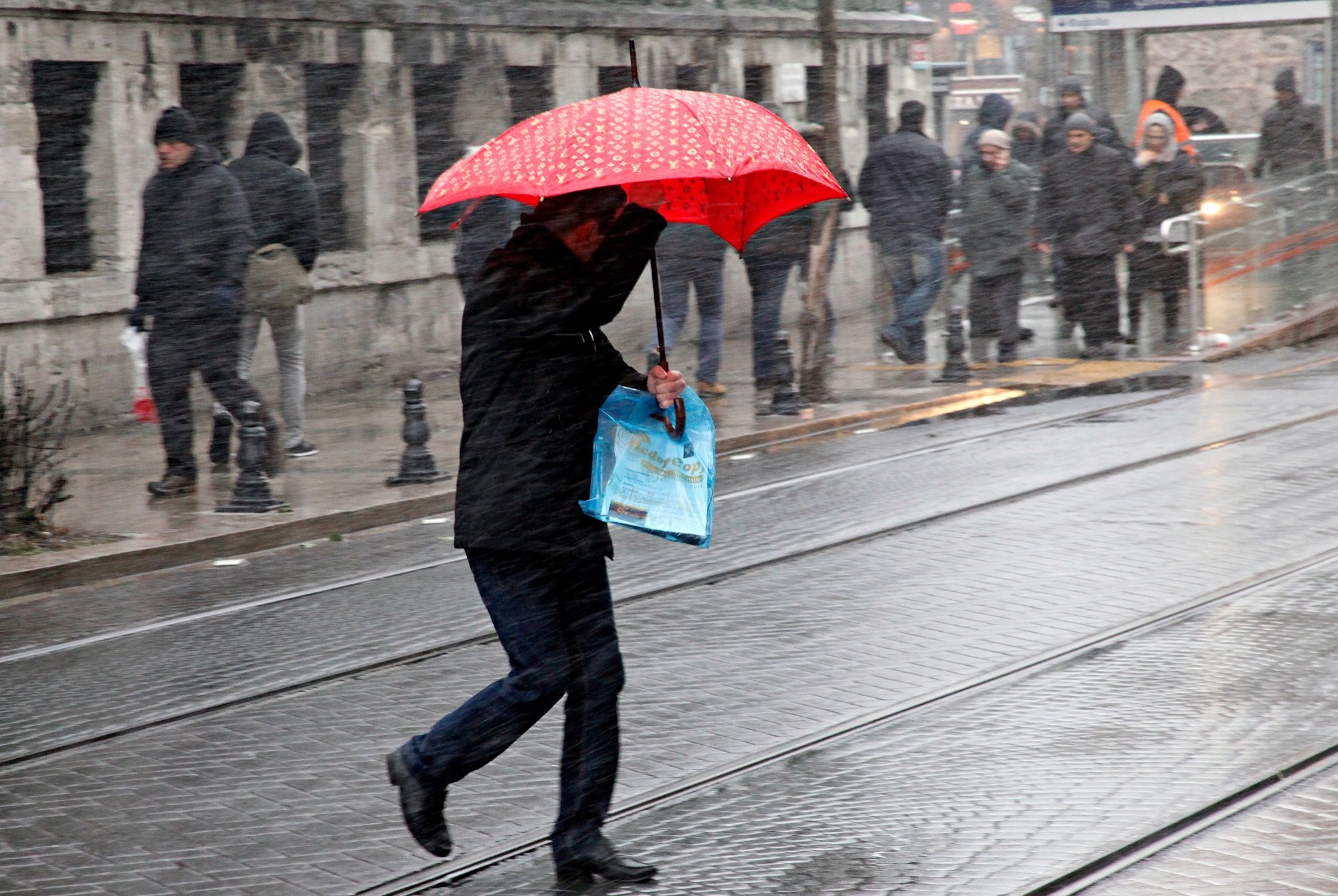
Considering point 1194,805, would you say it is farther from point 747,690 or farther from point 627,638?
point 627,638

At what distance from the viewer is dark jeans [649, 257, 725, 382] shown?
554 inches

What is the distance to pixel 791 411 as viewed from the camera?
1319 cm

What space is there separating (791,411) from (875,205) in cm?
311

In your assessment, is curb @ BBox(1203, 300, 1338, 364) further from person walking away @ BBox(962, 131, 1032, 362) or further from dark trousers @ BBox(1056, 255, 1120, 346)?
person walking away @ BBox(962, 131, 1032, 362)

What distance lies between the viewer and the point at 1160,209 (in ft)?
54.9

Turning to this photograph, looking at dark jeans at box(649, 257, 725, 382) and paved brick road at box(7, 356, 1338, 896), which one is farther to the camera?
dark jeans at box(649, 257, 725, 382)

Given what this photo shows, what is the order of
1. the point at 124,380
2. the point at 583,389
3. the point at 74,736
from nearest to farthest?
the point at 583,389
the point at 74,736
the point at 124,380

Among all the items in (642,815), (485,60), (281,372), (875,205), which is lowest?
(642,815)

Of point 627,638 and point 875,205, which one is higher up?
point 875,205

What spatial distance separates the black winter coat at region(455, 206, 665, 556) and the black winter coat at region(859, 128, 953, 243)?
37.4 ft

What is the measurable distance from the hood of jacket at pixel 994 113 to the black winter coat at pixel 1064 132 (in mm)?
2050

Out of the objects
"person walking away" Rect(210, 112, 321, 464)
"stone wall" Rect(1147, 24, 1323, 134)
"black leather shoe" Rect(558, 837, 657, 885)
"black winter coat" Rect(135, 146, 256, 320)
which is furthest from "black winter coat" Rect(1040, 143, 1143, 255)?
"stone wall" Rect(1147, 24, 1323, 134)

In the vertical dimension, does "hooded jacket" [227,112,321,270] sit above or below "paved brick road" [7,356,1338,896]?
above

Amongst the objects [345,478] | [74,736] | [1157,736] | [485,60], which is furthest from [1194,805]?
[485,60]
